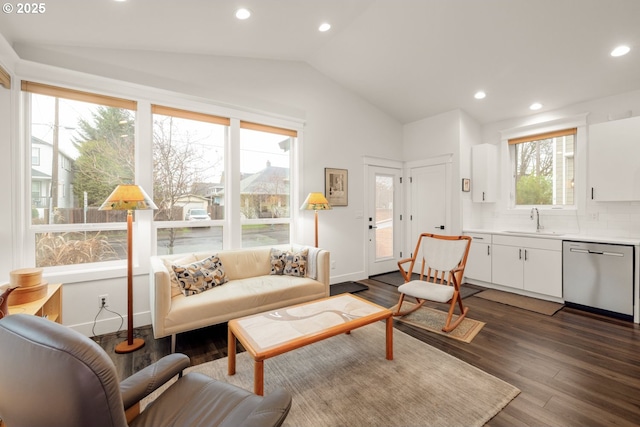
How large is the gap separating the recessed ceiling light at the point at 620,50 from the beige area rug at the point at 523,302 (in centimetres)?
300

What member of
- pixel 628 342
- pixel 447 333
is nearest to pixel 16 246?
pixel 447 333

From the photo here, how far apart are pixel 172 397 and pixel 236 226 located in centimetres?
258

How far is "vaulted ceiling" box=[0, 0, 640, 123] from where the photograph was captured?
102 inches

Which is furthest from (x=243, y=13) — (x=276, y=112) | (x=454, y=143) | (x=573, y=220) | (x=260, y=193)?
(x=573, y=220)

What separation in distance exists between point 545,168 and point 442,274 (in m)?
2.72

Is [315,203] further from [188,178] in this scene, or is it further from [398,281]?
[398,281]

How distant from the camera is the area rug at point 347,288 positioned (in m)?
4.27

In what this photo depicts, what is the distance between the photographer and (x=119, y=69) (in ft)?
9.84

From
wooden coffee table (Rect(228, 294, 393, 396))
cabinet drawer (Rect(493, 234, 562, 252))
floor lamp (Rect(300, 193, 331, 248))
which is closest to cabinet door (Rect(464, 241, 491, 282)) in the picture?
cabinet drawer (Rect(493, 234, 562, 252))

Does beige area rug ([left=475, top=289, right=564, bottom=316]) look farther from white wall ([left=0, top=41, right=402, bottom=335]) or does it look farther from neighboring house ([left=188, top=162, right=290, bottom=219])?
neighboring house ([left=188, top=162, right=290, bottom=219])

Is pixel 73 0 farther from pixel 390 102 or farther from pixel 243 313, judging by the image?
pixel 390 102

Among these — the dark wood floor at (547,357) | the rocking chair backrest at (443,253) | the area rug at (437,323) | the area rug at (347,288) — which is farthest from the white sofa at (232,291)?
the rocking chair backrest at (443,253)

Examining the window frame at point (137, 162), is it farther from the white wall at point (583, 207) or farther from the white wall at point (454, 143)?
the white wall at point (583, 207)

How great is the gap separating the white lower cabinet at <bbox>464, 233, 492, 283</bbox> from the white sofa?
263 centimetres
